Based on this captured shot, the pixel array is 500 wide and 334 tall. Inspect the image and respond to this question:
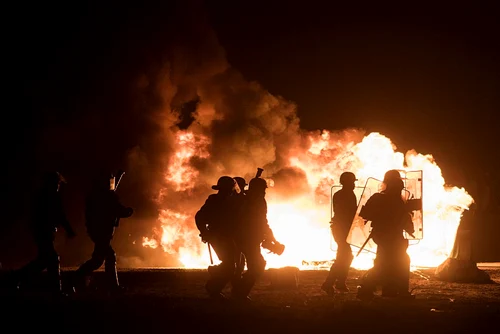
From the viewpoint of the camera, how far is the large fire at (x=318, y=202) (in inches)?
879

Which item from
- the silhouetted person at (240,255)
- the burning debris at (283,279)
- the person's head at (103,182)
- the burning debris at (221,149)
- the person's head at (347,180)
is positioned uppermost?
the burning debris at (221,149)

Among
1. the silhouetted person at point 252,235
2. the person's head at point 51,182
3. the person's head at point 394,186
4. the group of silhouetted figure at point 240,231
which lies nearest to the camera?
the silhouetted person at point 252,235

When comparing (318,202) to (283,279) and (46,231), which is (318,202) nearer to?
(283,279)

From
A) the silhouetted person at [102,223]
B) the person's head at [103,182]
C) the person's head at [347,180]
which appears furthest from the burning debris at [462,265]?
the person's head at [103,182]

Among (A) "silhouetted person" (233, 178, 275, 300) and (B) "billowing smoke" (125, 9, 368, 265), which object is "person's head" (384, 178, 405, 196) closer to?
(A) "silhouetted person" (233, 178, 275, 300)

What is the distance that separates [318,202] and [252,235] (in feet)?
56.4

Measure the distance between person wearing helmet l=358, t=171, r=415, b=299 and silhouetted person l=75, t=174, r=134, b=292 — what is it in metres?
4.07

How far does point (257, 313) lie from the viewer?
319 inches

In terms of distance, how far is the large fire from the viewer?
22.3 meters

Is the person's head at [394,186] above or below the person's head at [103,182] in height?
below

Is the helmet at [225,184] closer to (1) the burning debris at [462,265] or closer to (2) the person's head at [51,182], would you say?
(2) the person's head at [51,182]

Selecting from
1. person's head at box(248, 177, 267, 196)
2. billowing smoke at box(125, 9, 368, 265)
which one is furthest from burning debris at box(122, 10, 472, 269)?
person's head at box(248, 177, 267, 196)

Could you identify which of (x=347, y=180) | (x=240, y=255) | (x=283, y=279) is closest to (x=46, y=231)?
(x=240, y=255)

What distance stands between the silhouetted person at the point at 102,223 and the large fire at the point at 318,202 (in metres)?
9.78
